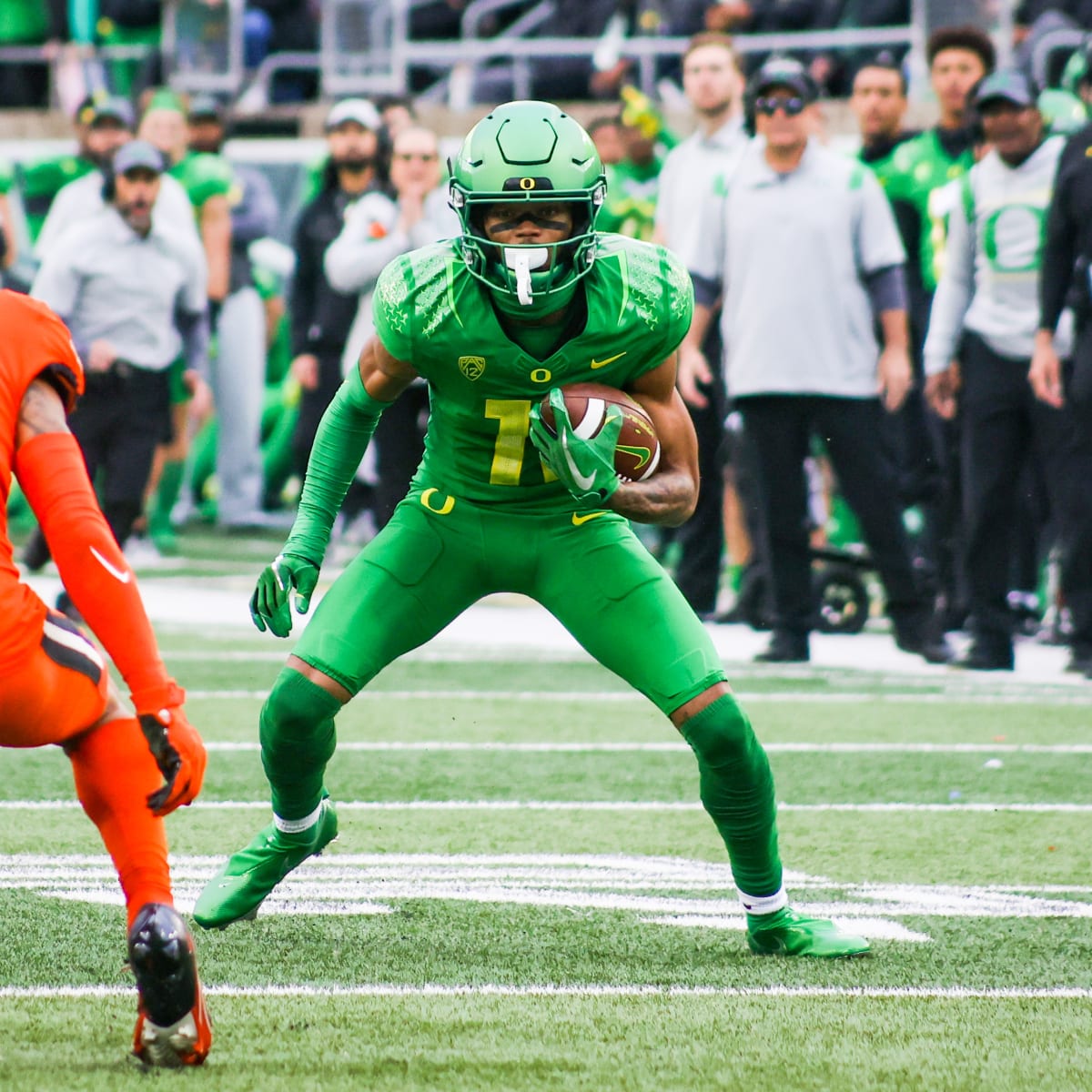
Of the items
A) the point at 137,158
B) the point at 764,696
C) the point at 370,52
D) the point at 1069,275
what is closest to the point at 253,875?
the point at 764,696

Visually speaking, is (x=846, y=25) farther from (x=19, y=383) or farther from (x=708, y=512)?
(x=19, y=383)

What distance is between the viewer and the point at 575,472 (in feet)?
14.6

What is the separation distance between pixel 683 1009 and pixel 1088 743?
3746 mm

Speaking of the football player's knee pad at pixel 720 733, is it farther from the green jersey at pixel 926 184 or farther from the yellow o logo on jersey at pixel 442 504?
the green jersey at pixel 926 184

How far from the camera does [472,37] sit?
56.4 feet

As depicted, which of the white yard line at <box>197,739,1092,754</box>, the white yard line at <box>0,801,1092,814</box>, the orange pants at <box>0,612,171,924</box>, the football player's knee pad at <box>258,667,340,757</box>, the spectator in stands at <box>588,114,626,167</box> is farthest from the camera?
the spectator in stands at <box>588,114,626,167</box>

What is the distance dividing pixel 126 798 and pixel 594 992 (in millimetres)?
990

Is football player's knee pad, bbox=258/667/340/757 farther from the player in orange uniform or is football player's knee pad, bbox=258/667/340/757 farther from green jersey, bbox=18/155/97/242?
green jersey, bbox=18/155/97/242

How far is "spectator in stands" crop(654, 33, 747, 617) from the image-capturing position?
10.2m

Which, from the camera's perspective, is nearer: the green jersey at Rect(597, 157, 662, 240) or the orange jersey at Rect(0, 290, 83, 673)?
the orange jersey at Rect(0, 290, 83, 673)

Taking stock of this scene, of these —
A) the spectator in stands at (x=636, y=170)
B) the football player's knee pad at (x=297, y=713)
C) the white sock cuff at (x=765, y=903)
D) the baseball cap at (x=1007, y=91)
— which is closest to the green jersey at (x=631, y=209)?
the spectator in stands at (x=636, y=170)

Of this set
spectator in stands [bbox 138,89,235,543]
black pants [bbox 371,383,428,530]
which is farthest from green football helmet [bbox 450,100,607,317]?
spectator in stands [bbox 138,89,235,543]

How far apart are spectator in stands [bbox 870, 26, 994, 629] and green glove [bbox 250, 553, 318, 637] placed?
5.62 m

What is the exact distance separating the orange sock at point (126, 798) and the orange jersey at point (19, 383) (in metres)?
0.21
